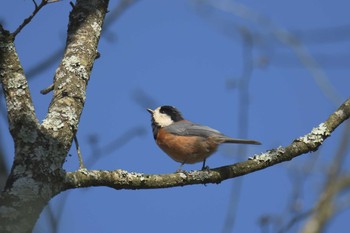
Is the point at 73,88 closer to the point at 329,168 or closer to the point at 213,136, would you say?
the point at 213,136

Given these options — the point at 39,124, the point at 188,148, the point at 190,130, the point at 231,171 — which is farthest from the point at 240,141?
the point at 39,124

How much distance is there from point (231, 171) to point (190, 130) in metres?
1.72

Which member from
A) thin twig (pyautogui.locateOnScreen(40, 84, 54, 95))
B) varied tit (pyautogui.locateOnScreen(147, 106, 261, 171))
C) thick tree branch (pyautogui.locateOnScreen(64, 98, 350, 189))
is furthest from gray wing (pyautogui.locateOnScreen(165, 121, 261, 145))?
thin twig (pyautogui.locateOnScreen(40, 84, 54, 95))

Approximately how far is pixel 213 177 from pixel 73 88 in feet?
3.32

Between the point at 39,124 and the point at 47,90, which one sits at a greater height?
the point at 47,90

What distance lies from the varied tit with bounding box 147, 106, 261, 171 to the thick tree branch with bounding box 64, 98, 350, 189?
998 millimetres

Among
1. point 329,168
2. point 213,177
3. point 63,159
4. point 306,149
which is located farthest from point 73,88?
point 329,168

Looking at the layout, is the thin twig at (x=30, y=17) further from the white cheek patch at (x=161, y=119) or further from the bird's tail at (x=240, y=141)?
the white cheek patch at (x=161, y=119)

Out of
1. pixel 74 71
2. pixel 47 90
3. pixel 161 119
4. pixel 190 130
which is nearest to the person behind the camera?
pixel 74 71

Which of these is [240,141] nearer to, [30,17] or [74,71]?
[74,71]

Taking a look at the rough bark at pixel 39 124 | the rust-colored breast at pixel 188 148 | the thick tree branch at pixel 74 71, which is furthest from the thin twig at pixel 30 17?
the rust-colored breast at pixel 188 148

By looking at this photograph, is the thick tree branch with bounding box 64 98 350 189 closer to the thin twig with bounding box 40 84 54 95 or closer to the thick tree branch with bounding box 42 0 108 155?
the thick tree branch with bounding box 42 0 108 155

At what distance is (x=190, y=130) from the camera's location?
464cm

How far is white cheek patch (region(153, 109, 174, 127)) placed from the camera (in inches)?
200
